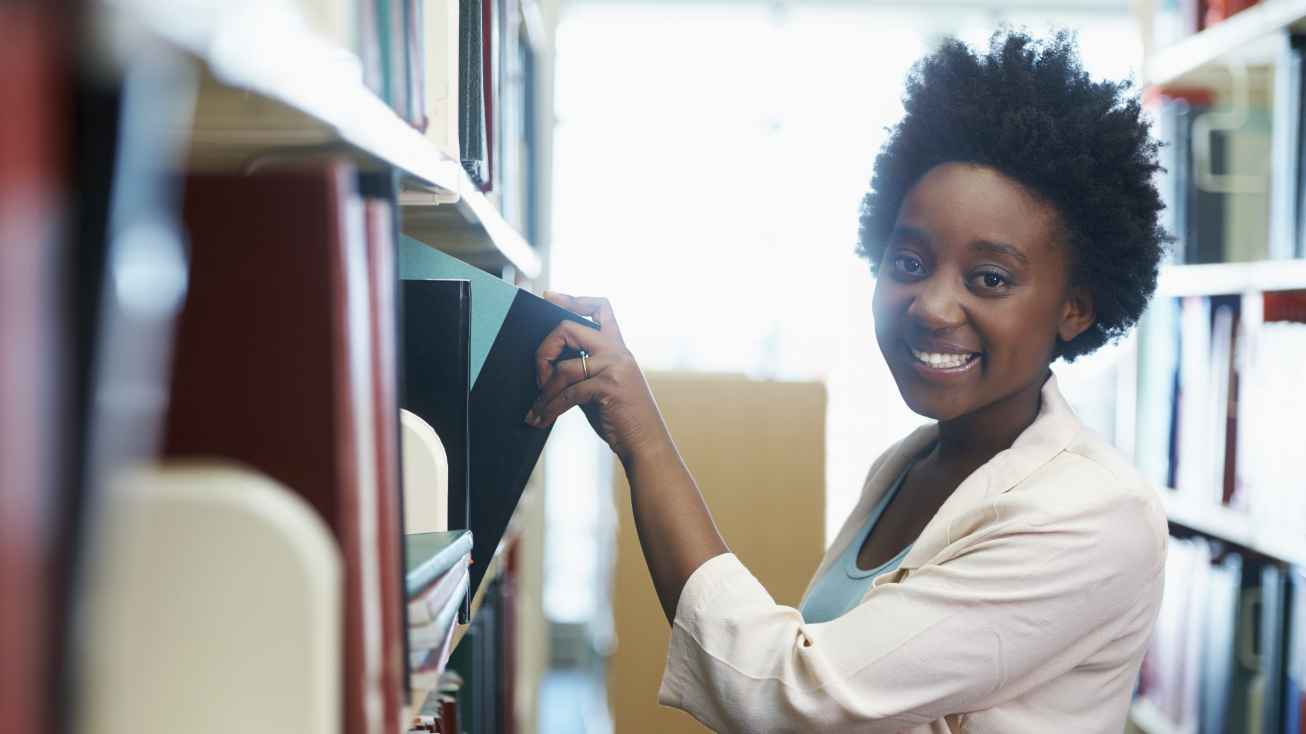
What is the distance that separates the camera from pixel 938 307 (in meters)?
1.15

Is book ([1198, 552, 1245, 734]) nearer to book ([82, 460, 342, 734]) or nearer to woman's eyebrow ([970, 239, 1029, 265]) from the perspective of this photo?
woman's eyebrow ([970, 239, 1029, 265])

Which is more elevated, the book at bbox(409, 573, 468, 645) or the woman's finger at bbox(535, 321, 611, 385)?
the woman's finger at bbox(535, 321, 611, 385)

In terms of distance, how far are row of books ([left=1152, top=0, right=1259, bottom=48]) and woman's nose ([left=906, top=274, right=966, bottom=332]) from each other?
124cm

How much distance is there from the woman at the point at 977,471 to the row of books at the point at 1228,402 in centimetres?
70

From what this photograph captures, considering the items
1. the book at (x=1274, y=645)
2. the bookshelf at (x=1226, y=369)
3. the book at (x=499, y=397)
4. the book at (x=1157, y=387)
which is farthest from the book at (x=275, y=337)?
the book at (x=1157, y=387)

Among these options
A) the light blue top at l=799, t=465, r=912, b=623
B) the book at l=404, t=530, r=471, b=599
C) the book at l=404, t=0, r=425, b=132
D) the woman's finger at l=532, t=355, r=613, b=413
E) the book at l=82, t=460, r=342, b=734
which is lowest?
the light blue top at l=799, t=465, r=912, b=623

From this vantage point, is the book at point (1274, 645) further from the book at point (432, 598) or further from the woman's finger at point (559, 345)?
the book at point (432, 598)

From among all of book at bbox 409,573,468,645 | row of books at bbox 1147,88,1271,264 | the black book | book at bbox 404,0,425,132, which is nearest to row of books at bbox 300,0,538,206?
book at bbox 404,0,425,132

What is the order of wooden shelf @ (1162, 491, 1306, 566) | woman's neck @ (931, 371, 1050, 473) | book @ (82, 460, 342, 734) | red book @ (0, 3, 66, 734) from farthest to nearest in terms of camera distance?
wooden shelf @ (1162, 491, 1306, 566), woman's neck @ (931, 371, 1050, 473), book @ (82, 460, 342, 734), red book @ (0, 3, 66, 734)

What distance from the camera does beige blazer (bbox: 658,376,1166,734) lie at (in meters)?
0.99

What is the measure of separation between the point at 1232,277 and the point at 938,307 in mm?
1097

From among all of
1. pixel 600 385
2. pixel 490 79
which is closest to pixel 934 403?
pixel 600 385

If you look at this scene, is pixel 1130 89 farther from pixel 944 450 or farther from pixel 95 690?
pixel 95 690

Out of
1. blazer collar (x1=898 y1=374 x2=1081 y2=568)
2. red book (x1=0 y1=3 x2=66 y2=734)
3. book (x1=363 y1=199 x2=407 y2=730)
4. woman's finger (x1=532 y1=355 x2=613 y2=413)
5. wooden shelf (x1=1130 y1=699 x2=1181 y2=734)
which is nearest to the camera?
red book (x1=0 y1=3 x2=66 y2=734)
